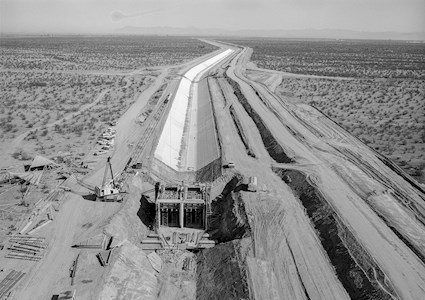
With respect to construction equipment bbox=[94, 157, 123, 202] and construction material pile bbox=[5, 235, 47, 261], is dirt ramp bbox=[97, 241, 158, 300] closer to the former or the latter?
construction material pile bbox=[5, 235, 47, 261]

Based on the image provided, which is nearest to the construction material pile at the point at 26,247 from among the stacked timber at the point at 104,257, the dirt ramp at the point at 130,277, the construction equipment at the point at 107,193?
the stacked timber at the point at 104,257

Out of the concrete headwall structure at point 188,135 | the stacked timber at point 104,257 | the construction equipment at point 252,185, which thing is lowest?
the concrete headwall structure at point 188,135

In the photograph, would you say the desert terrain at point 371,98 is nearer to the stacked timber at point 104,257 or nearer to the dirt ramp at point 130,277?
the dirt ramp at point 130,277

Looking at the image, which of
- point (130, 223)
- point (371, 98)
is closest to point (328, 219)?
point (130, 223)

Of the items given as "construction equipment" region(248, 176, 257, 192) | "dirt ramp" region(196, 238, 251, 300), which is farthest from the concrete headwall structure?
"dirt ramp" region(196, 238, 251, 300)

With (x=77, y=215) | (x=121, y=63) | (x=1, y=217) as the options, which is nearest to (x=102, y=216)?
(x=77, y=215)
